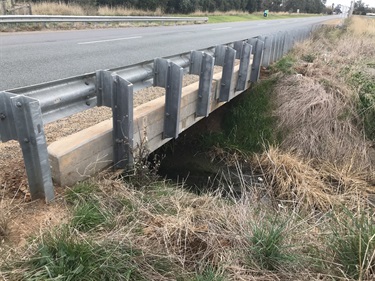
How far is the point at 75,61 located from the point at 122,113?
5316 millimetres

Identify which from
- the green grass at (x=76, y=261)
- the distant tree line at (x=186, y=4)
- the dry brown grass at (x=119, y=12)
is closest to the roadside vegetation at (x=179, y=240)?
the green grass at (x=76, y=261)

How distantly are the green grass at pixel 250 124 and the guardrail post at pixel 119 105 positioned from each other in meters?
5.46

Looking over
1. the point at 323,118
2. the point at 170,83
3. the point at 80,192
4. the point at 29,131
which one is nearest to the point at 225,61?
the point at 170,83

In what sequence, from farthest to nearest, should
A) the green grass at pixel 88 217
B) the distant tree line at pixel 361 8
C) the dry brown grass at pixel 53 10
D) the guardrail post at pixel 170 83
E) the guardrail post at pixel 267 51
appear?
the distant tree line at pixel 361 8 → the dry brown grass at pixel 53 10 → the guardrail post at pixel 267 51 → the guardrail post at pixel 170 83 → the green grass at pixel 88 217

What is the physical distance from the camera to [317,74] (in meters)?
9.95

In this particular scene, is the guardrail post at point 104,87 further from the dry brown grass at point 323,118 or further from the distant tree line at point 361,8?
the distant tree line at point 361,8

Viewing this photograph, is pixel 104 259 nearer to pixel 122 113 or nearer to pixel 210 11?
pixel 122 113

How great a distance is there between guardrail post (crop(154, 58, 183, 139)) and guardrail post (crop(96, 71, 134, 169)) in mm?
Result: 981

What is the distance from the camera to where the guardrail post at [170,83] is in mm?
4461

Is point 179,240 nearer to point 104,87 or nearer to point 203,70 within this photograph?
point 104,87

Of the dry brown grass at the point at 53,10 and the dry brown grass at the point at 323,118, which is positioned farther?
the dry brown grass at the point at 53,10

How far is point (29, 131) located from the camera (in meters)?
2.63

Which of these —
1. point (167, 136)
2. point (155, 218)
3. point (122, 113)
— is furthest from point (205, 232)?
point (167, 136)

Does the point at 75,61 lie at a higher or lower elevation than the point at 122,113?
lower
